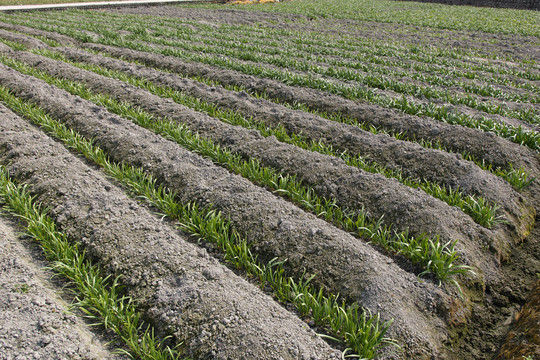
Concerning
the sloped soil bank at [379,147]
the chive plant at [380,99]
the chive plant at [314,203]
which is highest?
the chive plant at [380,99]

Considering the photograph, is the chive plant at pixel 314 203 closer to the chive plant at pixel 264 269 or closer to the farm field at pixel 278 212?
the farm field at pixel 278 212

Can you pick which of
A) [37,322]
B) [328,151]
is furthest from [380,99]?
[37,322]

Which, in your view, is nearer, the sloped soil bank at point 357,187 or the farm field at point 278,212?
the farm field at point 278,212

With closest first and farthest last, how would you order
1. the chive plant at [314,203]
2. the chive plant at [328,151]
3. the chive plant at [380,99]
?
the chive plant at [314,203]
the chive plant at [328,151]
the chive plant at [380,99]

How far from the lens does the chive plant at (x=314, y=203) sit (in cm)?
334

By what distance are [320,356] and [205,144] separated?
10.9 feet

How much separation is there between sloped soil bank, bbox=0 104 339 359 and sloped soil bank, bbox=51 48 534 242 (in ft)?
6.11

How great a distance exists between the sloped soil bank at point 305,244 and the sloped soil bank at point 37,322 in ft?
1.94

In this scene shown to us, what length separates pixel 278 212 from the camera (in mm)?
3857

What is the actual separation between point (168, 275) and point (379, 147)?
322 centimetres

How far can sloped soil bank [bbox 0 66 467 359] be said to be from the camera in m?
2.90

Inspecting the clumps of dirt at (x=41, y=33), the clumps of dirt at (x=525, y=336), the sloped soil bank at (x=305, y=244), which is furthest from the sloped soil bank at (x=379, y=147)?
the clumps of dirt at (x=41, y=33)

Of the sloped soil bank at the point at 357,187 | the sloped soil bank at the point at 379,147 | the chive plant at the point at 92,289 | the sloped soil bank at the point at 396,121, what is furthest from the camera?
the sloped soil bank at the point at 396,121

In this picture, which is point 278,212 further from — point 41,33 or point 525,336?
point 41,33
